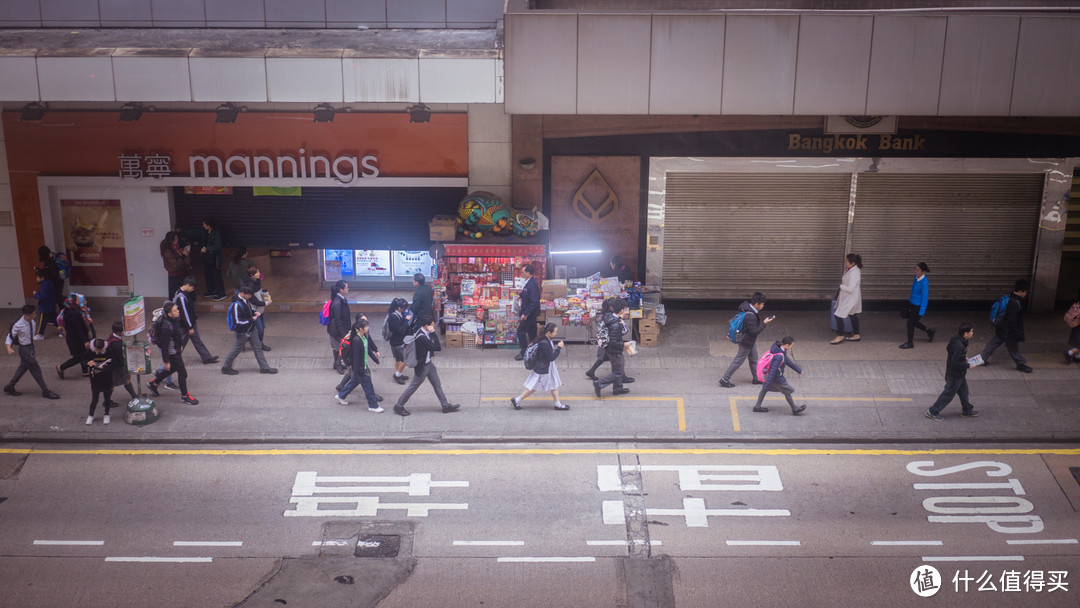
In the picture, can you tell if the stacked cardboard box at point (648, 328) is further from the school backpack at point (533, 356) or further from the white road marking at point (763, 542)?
the white road marking at point (763, 542)

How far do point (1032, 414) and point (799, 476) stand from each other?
431 centimetres

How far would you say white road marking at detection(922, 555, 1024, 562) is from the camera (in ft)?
31.0

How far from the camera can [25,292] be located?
17.8 m

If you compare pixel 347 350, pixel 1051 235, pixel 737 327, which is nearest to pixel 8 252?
pixel 347 350

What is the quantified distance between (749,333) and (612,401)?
2.35 metres

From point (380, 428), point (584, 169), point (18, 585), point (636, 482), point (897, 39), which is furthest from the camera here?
point (584, 169)

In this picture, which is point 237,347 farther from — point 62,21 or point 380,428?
point 62,21

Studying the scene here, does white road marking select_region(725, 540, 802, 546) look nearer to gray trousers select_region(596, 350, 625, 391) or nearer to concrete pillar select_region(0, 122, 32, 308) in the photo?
gray trousers select_region(596, 350, 625, 391)

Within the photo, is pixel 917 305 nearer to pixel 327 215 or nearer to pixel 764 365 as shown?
pixel 764 365

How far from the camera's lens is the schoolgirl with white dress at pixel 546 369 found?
12680 mm

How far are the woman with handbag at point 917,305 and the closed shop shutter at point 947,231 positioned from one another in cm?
218

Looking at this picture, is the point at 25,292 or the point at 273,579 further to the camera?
the point at 25,292

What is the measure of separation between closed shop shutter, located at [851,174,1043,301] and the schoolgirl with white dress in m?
7.93

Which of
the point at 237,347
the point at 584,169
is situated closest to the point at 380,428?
the point at 237,347
